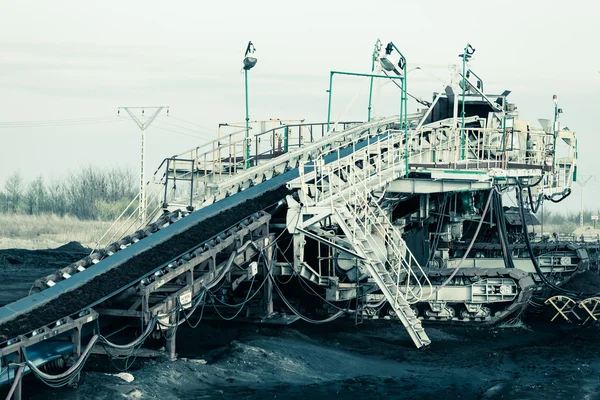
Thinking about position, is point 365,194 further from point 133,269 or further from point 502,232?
point 133,269

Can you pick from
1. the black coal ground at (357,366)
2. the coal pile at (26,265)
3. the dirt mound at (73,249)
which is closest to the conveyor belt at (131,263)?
the black coal ground at (357,366)

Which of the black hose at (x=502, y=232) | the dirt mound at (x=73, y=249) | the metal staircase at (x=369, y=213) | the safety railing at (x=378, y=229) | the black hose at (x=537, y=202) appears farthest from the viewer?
the dirt mound at (x=73, y=249)

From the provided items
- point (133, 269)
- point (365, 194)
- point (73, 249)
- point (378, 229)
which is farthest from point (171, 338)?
point (73, 249)

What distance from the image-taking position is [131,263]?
23.2m

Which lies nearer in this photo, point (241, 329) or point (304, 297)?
point (241, 329)

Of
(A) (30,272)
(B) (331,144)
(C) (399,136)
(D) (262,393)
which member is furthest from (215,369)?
(A) (30,272)

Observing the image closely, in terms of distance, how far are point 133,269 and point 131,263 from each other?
40 centimetres

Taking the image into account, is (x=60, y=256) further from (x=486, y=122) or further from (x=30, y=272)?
(x=486, y=122)

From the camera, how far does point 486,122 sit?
34.3m

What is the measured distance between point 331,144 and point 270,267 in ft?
29.4

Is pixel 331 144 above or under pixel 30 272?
above

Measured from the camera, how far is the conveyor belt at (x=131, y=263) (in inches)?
785

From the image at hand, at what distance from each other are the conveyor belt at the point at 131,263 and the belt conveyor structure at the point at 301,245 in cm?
4

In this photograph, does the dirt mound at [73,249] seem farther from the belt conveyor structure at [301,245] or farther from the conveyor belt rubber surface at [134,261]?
the conveyor belt rubber surface at [134,261]
